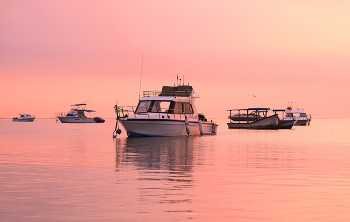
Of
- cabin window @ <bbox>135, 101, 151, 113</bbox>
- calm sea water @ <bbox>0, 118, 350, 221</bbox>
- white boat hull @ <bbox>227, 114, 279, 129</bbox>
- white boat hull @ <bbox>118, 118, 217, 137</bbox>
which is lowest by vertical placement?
calm sea water @ <bbox>0, 118, 350, 221</bbox>

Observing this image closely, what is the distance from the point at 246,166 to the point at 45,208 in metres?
15.5

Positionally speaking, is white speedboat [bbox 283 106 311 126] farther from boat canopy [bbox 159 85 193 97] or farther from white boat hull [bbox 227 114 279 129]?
boat canopy [bbox 159 85 193 97]

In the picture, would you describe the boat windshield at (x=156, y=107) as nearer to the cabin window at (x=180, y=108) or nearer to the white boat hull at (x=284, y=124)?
the cabin window at (x=180, y=108)

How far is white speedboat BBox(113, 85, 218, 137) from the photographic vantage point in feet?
192

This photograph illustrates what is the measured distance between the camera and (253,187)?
21.0m

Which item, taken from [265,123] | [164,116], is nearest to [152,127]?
[164,116]

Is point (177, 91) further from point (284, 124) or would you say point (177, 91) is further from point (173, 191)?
point (284, 124)

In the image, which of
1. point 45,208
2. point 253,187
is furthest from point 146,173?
point 45,208

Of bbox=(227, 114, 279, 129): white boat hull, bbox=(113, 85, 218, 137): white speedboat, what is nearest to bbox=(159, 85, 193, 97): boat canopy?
bbox=(113, 85, 218, 137): white speedboat

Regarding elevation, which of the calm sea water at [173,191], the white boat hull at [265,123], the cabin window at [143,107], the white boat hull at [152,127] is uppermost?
the white boat hull at [265,123]

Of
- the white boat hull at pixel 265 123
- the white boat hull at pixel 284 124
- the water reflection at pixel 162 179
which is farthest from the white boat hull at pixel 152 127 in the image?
the white boat hull at pixel 284 124

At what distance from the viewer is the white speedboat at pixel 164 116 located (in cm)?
5856

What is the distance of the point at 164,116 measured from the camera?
59.7m

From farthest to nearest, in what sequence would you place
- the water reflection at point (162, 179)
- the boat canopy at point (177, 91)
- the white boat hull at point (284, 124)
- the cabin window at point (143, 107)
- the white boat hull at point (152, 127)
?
the white boat hull at point (284, 124), the boat canopy at point (177, 91), the cabin window at point (143, 107), the white boat hull at point (152, 127), the water reflection at point (162, 179)
